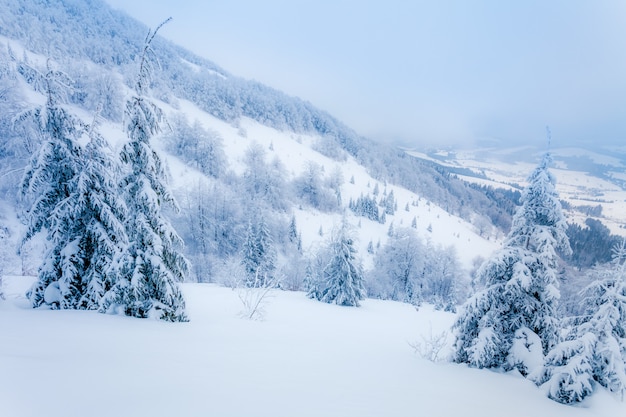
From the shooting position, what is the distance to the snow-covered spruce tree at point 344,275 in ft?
92.5

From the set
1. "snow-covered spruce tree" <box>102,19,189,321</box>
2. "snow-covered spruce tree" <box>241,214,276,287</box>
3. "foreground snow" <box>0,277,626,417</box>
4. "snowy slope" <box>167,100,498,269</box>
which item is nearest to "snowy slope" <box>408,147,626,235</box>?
"foreground snow" <box>0,277,626,417</box>

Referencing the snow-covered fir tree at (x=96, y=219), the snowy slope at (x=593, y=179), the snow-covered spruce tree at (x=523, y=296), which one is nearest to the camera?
the snow-covered fir tree at (x=96, y=219)

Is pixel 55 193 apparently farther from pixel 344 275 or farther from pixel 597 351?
pixel 344 275

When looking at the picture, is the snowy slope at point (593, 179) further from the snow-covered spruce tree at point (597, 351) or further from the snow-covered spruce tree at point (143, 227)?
the snow-covered spruce tree at point (143, 227)

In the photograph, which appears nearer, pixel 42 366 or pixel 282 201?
pixel 42 366

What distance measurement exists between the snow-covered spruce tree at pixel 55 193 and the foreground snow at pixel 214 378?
51.3 inches

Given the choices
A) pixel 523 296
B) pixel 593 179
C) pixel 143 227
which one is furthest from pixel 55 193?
pixel 593 179

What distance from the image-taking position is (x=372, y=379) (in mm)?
6801

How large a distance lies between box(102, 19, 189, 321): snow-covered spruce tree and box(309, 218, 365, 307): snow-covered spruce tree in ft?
66.2

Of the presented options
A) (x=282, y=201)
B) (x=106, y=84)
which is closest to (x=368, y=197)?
(x=282, y=201)

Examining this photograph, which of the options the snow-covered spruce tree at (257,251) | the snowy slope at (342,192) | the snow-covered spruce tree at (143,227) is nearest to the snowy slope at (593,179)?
the snow-covered spruce tree at (143,227)

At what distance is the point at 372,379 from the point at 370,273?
181ft

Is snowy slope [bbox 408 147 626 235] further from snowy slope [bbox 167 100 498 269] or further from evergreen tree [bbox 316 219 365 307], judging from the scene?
snowy slope [bbox 167 100 498 269]

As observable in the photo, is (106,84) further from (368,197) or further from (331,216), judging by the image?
(368,197)
